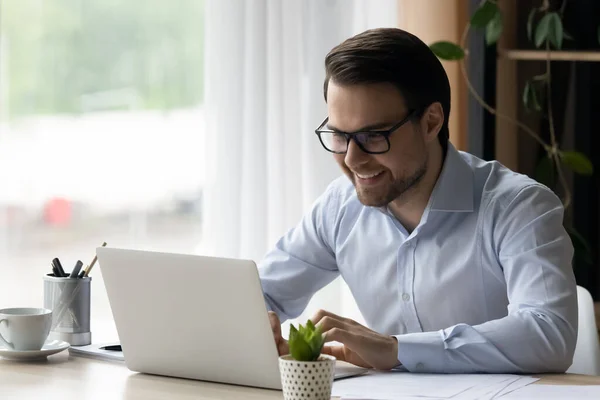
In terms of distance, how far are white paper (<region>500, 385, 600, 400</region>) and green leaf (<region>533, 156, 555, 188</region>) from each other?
63.5 inches

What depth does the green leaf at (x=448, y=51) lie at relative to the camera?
122 inches

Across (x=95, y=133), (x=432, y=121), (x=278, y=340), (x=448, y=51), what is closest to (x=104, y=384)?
(x=278, y=340)

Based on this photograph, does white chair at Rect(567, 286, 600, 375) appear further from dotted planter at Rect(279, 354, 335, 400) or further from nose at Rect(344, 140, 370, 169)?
dotted planter at Rect(279, 354, 335, 400)

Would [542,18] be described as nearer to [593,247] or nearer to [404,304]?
[593,247]

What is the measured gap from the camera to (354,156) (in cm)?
202

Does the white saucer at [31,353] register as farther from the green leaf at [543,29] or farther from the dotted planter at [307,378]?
the green leaf at [543,29]

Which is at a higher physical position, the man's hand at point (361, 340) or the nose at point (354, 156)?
the nose at point (354, 156)

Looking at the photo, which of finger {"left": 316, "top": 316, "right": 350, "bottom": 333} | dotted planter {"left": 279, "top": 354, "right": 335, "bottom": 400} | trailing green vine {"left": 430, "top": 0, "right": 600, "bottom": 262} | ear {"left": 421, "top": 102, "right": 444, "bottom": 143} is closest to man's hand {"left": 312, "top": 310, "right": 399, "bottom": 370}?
finger {"left": 316, "top": 316, "right": 350, "bottom": 333}

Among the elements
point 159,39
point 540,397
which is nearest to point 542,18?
point 159,39

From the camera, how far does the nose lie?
2.01 metres

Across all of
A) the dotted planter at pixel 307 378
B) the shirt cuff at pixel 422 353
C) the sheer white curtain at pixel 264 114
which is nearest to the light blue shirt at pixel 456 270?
the shirt cuff at pixel 422 353

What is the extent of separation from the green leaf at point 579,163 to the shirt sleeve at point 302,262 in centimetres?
110

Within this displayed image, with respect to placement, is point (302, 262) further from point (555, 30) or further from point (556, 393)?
point (555, 30)

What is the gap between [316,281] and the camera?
2350mm
